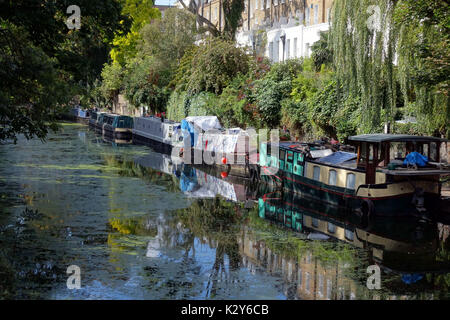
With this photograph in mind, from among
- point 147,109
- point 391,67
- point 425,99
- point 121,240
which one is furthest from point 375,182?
point 147,109

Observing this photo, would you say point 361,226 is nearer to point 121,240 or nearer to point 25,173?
point 121,240

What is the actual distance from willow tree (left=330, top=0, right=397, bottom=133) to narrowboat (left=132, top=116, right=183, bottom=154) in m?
16.6

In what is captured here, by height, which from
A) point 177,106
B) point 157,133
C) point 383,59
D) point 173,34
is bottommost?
point 157,133

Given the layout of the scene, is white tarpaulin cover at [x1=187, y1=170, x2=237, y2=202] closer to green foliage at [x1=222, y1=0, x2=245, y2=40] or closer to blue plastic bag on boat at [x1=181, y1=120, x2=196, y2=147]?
blue plastic bag on boat at [x1=181, y1=120, x2=196, y2=147]

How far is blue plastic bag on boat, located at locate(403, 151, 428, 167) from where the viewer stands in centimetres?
1803

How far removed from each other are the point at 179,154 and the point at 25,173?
38.2 feet

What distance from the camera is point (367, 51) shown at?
70.6ft

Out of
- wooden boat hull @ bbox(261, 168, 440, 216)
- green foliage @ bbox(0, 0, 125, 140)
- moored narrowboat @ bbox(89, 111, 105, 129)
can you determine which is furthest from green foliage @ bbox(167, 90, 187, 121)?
green foliage @ bbox(0, 0, 125, 140)

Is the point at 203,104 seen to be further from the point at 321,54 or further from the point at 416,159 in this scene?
the point at 416,159

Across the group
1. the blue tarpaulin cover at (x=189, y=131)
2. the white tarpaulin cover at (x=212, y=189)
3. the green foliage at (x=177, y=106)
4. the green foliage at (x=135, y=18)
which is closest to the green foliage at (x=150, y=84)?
the green foliage at (x=177, y=106)

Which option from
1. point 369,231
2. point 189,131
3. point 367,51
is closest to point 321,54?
point 189,131

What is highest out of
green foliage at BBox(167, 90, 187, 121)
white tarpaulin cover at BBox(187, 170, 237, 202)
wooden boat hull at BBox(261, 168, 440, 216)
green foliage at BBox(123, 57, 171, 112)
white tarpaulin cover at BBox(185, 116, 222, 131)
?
green foliage at BBox(123, 57, 171, 112)

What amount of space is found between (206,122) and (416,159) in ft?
63.8

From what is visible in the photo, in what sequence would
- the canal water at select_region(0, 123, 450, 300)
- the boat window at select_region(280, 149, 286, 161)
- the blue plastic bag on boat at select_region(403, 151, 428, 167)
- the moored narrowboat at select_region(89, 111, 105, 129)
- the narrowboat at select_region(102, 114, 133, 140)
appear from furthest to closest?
the moored narrowboat at select_region(89, 111, 105, 129) → the narrowboat at select_region(102, 114, 133, 140) → the boat window at select_region(280, 149, 286, 161) → the blue plastic bag on boat at select_region(403, 151, 428, 167) → the canal water at select_region(0, 123, 450, 300)
